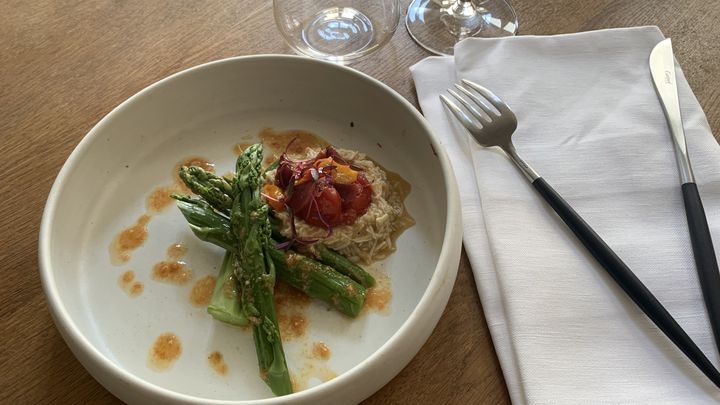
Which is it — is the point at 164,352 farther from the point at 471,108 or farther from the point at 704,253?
the point at 704,253

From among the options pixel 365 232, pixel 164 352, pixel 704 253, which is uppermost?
pixel 704 253

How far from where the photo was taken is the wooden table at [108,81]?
39.5 inches

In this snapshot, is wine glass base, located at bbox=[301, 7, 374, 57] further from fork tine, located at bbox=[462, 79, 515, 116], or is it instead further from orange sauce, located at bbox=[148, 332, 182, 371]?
orange sauce, located at bbox=[148, 332, 182, 371]

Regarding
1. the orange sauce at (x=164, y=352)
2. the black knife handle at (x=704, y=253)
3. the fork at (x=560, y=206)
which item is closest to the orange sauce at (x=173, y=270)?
the orange sauce at (x=164, y=352)

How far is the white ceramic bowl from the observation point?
0.94m

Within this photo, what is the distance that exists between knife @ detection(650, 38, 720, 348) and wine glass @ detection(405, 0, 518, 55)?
0.34 meters

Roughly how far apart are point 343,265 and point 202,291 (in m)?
0.25

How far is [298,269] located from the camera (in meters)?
1.08

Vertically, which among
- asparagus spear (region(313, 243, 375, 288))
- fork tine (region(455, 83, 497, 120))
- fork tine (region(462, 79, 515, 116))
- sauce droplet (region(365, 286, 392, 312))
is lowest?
sauce droplet (region(365, 286, 392, 312))

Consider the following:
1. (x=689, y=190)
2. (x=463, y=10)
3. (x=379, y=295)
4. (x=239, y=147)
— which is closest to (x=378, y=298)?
(x=379, y=295)

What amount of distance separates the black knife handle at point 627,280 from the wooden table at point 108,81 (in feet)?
0.66

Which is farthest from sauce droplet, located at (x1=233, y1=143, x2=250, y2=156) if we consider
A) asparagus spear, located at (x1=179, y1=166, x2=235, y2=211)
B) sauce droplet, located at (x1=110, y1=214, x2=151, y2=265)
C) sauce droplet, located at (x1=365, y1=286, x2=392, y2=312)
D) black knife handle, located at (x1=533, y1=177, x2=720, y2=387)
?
black knife handle, located at (x1=533, y1=177, x2=720, y2=387)

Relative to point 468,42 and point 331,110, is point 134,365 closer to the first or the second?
point 331,110

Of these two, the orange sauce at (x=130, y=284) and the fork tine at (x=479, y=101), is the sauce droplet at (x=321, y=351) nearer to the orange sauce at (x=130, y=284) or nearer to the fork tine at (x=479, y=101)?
the orange sauce at (x=130, y=284)
